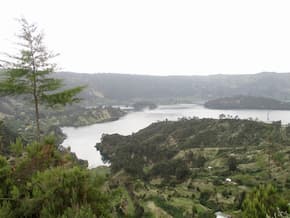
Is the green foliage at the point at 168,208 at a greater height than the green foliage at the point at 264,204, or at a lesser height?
lesser

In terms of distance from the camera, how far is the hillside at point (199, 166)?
220 feet

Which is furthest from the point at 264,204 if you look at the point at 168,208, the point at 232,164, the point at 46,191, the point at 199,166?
the point at 199,166

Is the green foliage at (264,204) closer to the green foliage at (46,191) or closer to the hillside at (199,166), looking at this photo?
the green foliage at (46,191)

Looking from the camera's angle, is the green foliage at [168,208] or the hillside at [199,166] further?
the hillside at [199,166]

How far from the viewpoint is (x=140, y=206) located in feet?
214

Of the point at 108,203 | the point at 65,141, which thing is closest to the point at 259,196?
the point at 108,203

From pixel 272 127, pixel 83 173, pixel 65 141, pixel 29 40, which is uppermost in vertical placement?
pixel 29 40

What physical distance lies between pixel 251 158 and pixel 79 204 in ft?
300

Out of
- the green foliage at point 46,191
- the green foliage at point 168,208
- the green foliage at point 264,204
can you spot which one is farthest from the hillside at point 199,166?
the green foliage at point 46,191

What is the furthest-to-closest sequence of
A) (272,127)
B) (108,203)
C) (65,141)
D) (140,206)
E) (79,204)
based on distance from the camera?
(65,141) → (272,127) → (140,206) → (108,203) → (79,204)

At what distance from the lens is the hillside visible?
6694 cm

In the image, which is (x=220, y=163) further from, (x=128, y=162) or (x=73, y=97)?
(x=73, y=97)

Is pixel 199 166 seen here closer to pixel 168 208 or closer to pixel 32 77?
pixel 168 208

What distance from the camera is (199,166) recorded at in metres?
106
